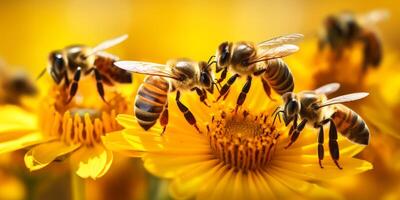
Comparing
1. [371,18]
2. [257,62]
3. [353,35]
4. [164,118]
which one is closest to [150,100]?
[164,118]

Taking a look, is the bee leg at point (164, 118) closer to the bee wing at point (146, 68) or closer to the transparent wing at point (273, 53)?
the bee wing at point (146, 68)

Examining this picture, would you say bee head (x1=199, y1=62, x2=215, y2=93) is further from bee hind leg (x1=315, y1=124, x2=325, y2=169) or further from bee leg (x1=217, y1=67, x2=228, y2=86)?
bee hind leg (x1=315, y1=124, x2=325, y2=169)

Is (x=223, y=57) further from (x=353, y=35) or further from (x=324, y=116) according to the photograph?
(x=353, y=35)

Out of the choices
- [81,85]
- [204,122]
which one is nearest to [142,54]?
[81,85]

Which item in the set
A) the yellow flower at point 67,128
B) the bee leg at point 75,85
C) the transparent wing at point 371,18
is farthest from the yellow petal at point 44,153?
the transparent wing at point 371,18

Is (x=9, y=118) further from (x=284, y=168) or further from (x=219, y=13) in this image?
(x=219, y=13)
